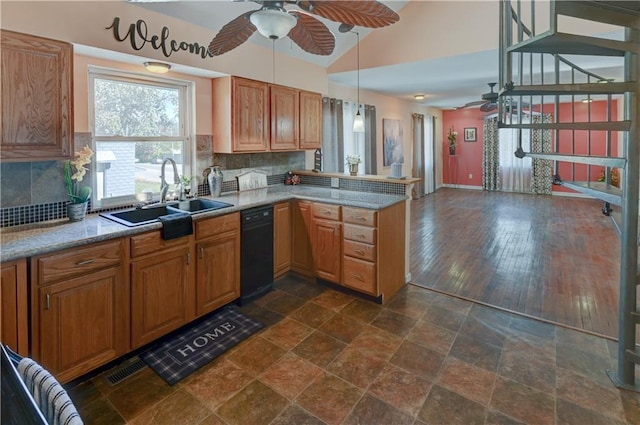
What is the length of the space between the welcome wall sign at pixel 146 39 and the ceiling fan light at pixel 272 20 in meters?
1.00

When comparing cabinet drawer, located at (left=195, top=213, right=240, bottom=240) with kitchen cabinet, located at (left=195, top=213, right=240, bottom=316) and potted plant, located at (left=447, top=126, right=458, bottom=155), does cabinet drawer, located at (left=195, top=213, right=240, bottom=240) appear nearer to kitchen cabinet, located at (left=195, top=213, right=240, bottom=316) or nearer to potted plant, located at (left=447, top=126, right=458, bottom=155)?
kitchen cabinet, located at (left=195, top=213, right=240, bottom=316)

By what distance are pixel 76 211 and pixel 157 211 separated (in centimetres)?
61

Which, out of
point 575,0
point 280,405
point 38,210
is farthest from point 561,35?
point 38,210

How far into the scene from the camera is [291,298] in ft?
11.1

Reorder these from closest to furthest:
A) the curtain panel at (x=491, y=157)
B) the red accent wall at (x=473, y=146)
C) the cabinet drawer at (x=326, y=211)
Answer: the cabinet drawer at (x=326, y=211)
the red accent wall at (x=473, y=146)
the curtain panel at (x=491, y=157)

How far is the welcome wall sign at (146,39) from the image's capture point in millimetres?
2580

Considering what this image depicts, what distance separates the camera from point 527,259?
440cm

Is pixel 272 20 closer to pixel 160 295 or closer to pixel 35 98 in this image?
pixel 35 98

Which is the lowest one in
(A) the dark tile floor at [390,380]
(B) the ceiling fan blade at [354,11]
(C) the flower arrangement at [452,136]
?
(A) the dark tile floor at [390,380]

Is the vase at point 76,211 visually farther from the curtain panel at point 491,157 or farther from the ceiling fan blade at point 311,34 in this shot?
the curtain panel at point 491,157

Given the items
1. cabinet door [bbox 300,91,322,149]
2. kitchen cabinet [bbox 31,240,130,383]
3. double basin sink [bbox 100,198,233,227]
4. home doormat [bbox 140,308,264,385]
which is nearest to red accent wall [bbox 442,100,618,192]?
cabinet door [bbox 300,91,322,149]

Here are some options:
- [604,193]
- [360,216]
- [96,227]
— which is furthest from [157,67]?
[604,193]

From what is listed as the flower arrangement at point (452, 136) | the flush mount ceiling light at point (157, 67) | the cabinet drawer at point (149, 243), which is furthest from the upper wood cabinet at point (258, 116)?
the flower arrangement at point (452, 136)

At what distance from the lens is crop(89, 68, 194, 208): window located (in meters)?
2.83
